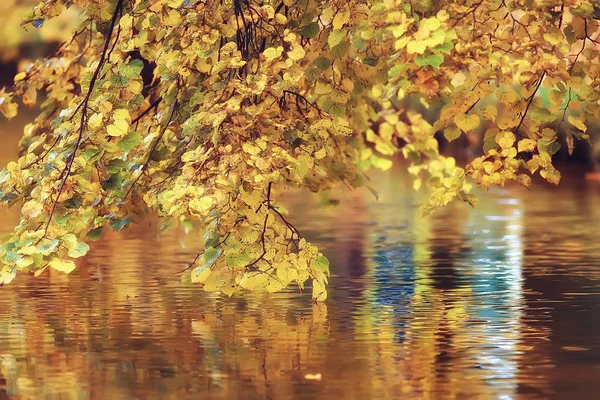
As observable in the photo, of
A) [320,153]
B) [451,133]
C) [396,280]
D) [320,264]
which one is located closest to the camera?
[451,133]

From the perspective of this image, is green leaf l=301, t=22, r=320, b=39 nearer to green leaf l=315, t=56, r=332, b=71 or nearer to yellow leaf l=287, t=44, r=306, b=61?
green leaf l=315, t=56, r=332, b=71

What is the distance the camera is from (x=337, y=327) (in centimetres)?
1099

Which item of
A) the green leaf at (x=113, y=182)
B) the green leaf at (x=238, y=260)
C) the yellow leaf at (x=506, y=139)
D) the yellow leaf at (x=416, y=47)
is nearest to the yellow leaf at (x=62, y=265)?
the green leaf at (x=113, y=182)

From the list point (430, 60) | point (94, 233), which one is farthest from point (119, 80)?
point (430, 60)

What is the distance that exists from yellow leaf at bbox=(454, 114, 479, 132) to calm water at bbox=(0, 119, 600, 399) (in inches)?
43.6

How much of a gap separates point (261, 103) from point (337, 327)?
1.35m

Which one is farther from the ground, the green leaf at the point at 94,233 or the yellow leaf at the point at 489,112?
the yellow leaf at the point at 489,112

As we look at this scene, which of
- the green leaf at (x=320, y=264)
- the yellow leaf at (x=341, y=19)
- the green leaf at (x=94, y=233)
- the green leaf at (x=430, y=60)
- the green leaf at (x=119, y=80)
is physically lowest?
the green leaf at (x=320, y=264)

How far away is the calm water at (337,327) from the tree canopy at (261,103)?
1.63ft

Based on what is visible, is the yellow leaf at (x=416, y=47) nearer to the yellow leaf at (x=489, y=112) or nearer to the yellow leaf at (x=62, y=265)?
the yellow leaf at (x=489, y=112)

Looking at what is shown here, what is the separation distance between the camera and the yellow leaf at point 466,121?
10.1 m

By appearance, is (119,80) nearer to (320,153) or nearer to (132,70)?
(132,70)

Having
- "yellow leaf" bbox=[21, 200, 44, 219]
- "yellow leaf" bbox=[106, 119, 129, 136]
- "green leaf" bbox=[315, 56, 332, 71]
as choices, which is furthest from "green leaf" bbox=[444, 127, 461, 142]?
"yellow leaf" bbox=[21, 200, 44, 219]

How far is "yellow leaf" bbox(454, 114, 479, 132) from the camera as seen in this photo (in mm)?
10055
